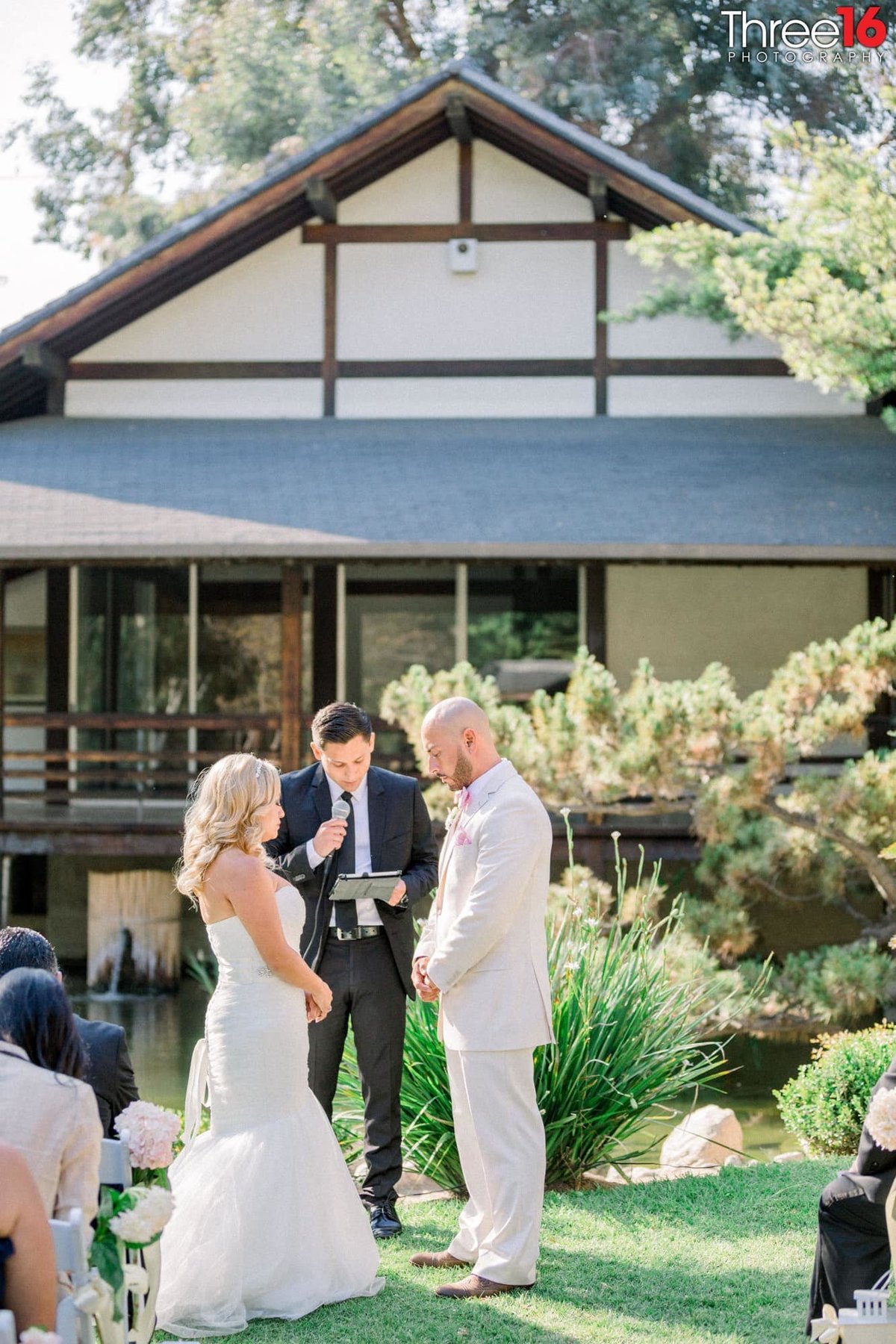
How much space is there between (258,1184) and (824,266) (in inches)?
336

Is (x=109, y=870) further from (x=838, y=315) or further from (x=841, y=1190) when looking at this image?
(x=841, y=1190)

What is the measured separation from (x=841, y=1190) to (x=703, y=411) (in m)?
10.9

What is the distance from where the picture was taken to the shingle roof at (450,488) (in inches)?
435

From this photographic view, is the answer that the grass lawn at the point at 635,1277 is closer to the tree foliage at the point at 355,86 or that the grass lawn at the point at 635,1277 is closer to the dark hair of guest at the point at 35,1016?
the dark hair of guest at the point at 35,1016

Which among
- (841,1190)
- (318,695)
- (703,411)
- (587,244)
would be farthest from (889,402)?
(841,1190)

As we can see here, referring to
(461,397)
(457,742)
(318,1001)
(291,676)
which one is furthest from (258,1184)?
(461,397)

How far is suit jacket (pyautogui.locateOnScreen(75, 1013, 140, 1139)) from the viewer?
4.29 meters

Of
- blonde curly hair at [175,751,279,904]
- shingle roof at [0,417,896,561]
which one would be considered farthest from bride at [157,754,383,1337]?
shingle roof at [0,417,896,561]

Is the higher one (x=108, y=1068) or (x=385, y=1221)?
(x=108, y=1068)

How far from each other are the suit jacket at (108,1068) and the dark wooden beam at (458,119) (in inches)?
423

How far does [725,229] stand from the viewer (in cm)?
1312

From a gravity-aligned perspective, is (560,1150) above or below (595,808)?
below

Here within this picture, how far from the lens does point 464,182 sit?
14109mm

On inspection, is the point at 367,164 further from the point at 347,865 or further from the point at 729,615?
the point at 347,865
